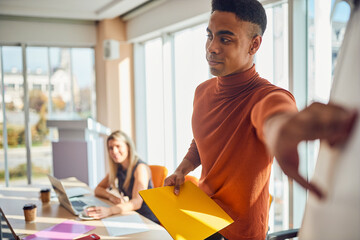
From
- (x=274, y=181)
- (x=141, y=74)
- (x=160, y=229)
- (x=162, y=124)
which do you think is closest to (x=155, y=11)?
(x=141, y=74)

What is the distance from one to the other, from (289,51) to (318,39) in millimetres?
238

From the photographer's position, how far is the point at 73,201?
96.9 inches

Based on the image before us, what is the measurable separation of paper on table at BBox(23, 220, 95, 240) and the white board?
160cm

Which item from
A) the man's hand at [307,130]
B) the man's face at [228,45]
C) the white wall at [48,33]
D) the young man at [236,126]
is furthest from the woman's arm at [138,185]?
the white wall at [48,33]

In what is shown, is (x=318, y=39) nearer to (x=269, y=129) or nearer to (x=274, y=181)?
(x=274, y=181)

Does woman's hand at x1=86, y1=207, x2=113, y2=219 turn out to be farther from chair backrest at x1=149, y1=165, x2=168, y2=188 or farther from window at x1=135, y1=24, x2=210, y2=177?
window at x1=135, y1=24, x2=210, y2=177

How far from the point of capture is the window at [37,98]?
5.04 metres

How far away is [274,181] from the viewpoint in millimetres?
2803

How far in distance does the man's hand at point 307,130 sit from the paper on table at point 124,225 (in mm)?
1499

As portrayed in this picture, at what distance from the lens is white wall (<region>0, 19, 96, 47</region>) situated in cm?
483

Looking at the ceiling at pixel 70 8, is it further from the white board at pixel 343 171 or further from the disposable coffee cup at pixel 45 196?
the white board at pixel 343 171

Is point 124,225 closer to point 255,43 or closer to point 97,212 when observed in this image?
point 97,212

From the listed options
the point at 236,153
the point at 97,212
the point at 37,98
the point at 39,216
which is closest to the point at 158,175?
the point at 97,212

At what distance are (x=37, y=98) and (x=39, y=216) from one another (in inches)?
138
